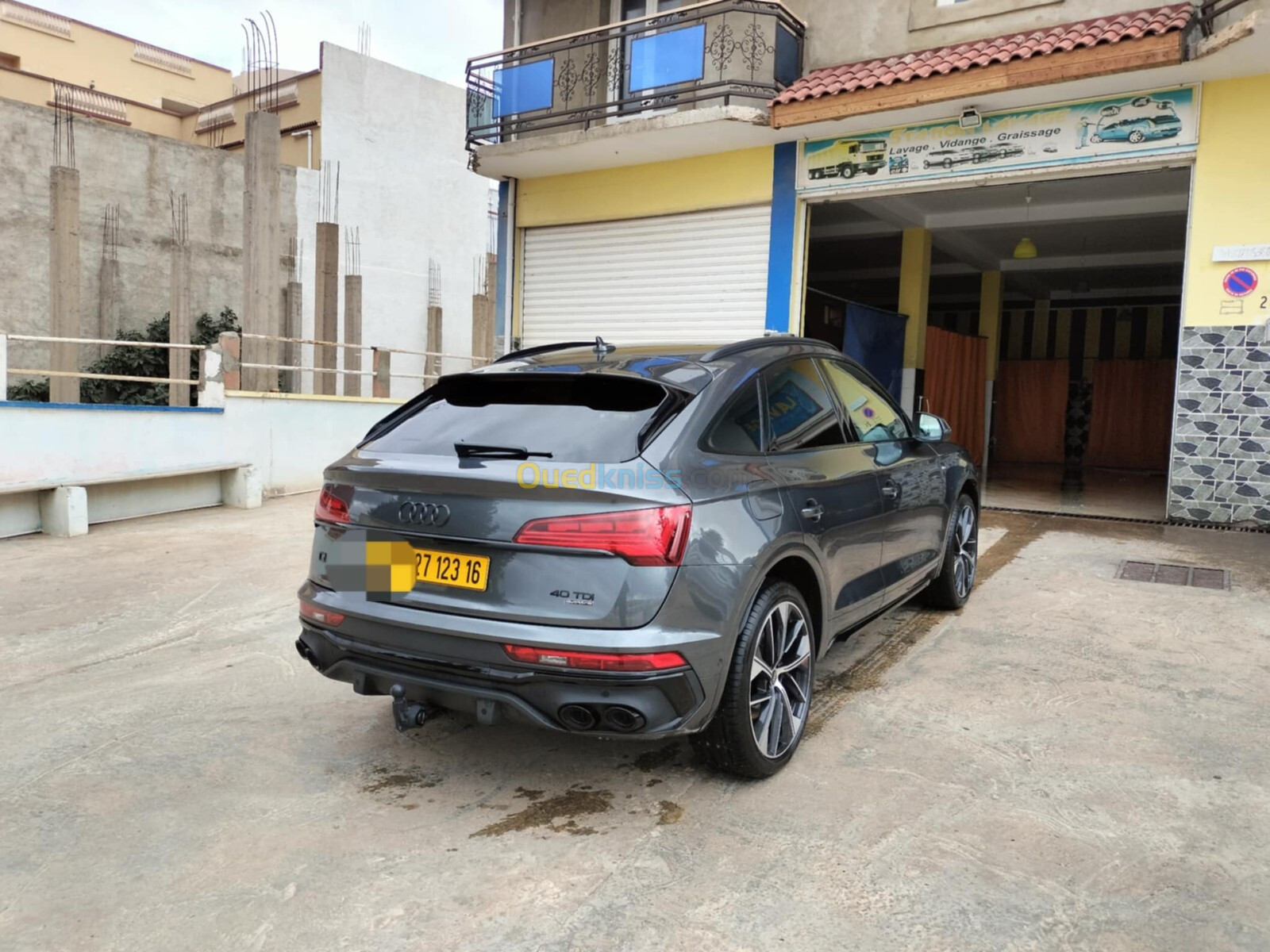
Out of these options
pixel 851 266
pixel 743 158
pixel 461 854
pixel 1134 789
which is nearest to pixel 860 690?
pixel 1134 789

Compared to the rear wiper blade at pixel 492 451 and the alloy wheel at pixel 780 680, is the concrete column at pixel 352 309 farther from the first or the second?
the alloy wheel at pixel 780 680

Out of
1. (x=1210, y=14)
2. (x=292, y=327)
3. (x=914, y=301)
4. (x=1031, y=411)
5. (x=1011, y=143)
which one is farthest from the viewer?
(x=1031, y=411)

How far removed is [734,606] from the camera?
115 inches

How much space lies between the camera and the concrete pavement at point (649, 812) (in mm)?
2359

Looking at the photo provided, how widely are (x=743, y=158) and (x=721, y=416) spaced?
8.55 m

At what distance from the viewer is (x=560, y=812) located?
2.97 m

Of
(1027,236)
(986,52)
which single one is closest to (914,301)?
(1027,236)

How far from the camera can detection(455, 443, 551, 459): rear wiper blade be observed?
2908 millimetres

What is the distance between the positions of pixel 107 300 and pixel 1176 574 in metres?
20.0

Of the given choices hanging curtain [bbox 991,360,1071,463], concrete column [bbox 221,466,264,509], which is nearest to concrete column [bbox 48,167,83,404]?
concrete column [bbox 221,466,264,509]

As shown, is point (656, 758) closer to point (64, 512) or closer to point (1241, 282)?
point (64, 512)

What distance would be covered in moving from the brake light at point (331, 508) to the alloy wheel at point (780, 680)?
147 centimetres

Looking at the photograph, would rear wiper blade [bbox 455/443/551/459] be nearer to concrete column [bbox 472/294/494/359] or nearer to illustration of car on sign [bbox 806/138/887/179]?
illustration of car on sign [bbox 806/138/887/179]

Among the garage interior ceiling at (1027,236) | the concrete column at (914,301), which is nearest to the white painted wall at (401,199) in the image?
the garage interior ceiling at (1027,236)
